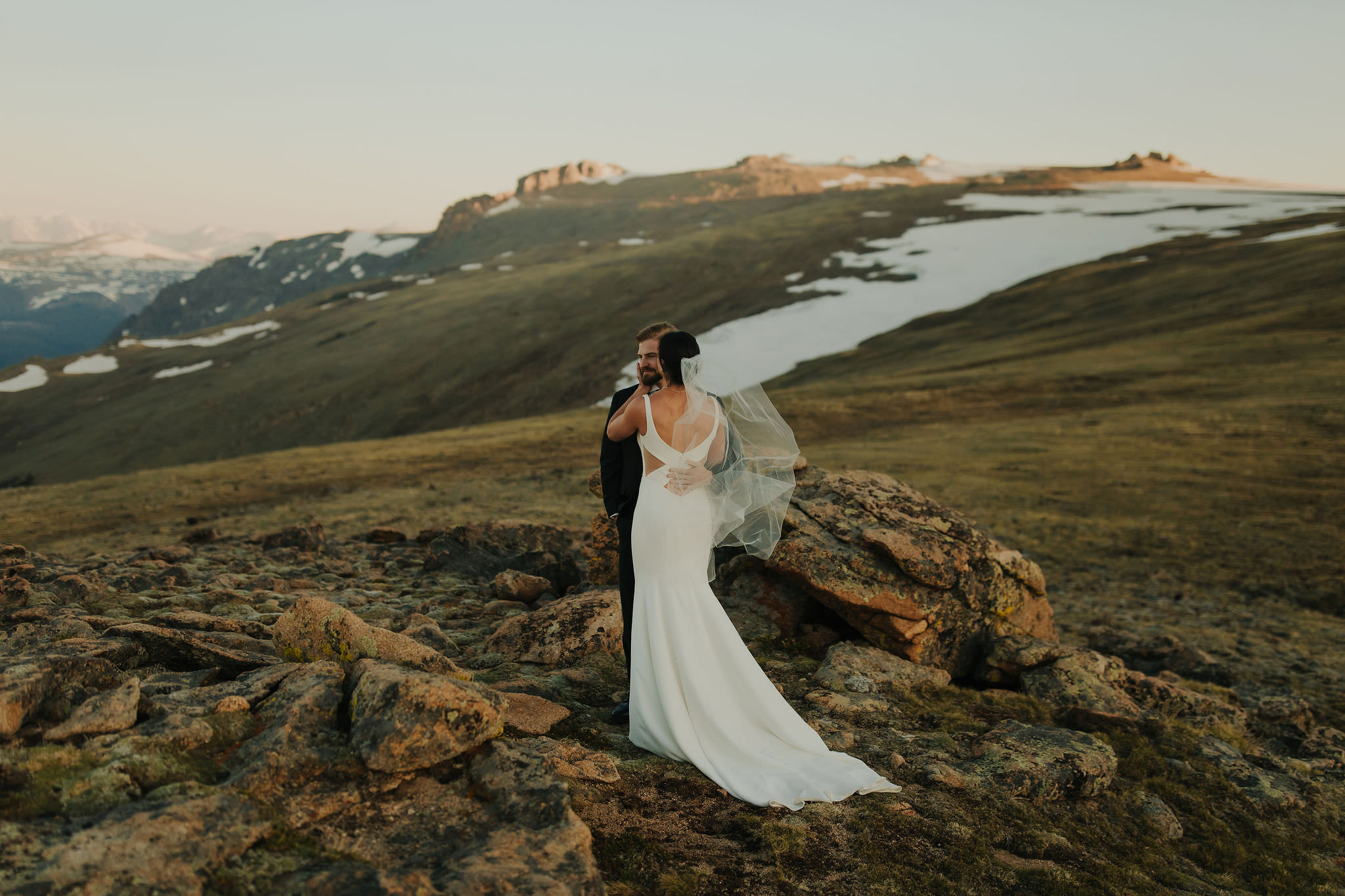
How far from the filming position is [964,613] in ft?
34.9

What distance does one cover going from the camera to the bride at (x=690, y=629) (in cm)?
659

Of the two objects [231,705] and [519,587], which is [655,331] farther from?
[519,587]

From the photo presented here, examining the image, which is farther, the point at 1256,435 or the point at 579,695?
the point at 1256,435

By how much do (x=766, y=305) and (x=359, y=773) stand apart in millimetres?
74310

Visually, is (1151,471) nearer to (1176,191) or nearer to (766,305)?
(766,305)

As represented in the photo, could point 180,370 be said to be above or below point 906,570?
below

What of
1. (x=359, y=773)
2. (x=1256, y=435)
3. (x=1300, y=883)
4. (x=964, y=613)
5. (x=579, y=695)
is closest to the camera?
(x=359, y=773)

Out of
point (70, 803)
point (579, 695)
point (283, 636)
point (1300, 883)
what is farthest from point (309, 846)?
point (1300, 883)

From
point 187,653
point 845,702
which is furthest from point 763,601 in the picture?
point 187,653

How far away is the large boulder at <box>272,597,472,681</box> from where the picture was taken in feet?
22.4

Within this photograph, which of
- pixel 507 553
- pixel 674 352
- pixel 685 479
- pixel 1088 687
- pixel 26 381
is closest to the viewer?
pixel 674 352

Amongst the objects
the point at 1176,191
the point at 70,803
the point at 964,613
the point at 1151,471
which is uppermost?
the point at 1176,191

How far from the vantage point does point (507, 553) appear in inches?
551

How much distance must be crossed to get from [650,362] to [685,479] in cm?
107
